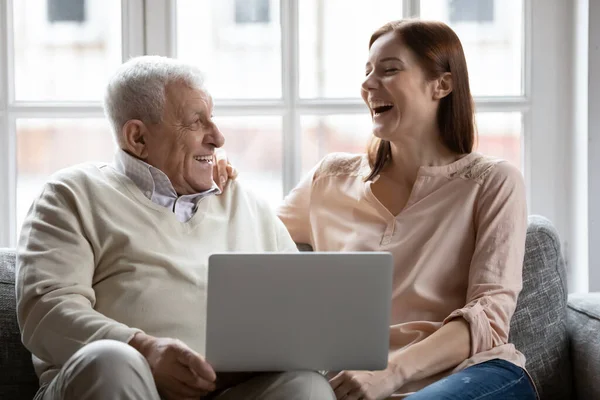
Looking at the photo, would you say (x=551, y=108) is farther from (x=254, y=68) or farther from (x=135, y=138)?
(x=135, y=138)

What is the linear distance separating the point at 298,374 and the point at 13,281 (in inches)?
34.7

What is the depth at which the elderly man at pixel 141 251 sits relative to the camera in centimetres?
171

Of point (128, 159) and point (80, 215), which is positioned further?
point (128, 159)

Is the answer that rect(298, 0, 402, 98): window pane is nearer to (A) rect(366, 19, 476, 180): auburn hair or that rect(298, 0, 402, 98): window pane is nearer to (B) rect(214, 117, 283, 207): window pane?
(B) rect(214, 117, 283, 207): window pane

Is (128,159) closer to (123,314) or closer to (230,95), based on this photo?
(123,314)

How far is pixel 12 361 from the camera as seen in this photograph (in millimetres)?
2170

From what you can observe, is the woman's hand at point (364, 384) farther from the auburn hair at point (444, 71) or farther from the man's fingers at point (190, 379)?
the auburn hair at point (444, 71)

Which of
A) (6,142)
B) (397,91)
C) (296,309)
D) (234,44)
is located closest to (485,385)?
(296,309)

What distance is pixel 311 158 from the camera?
2.75m

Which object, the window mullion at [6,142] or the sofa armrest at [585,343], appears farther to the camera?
the window mullion at [6,142]

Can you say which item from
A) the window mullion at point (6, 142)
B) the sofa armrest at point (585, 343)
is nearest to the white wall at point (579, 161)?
the sofa armrest at point (585, 343)

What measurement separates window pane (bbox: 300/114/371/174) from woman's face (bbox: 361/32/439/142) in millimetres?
474

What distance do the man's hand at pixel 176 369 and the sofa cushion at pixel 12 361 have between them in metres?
0.55

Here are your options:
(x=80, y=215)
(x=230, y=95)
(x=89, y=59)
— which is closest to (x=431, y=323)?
(x=80, y=215)
